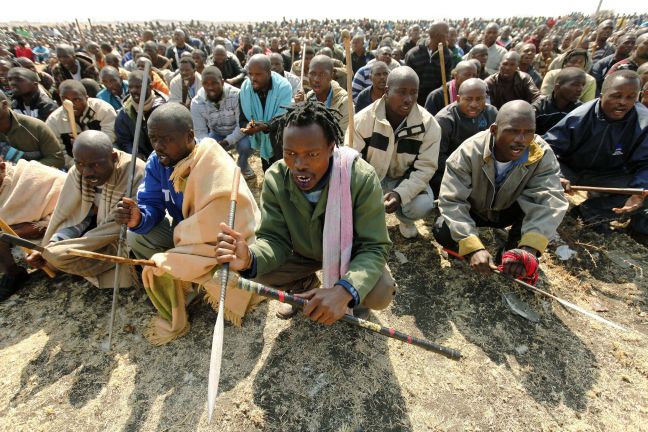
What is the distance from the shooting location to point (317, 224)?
236 cm

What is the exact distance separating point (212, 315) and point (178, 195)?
1066 mm

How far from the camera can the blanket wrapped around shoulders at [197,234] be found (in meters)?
2.42

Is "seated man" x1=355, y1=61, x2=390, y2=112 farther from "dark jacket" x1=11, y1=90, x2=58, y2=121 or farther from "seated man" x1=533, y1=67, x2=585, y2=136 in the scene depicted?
"dark jacket" x1=11, y1=90, x2=58, y2=121

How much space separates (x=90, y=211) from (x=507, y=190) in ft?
12.2

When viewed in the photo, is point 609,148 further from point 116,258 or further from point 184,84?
point 184,84

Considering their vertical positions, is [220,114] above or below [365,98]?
below

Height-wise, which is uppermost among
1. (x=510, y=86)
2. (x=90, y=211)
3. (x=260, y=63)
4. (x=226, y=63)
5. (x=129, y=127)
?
(x=260, y=63)

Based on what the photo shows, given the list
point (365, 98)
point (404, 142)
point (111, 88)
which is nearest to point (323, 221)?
point (404, 142)

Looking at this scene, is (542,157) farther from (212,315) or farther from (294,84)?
(294,84)

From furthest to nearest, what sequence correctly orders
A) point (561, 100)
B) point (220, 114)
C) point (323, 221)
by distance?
point (220, 114) → point (561, 100) → point (323, 221)

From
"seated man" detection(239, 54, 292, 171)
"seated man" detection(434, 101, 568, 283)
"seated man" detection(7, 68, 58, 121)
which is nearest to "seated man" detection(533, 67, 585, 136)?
"seated man" detection(434, 101, 568, 283)

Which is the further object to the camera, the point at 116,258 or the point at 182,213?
the point at 182,213

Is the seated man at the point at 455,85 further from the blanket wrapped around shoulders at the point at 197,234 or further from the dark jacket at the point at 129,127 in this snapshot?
the dark jacket at the point at 129,127

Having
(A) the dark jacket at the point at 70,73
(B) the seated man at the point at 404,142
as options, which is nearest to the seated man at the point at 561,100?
(B) the seated man at the point at 404,142
